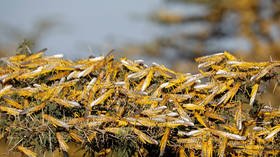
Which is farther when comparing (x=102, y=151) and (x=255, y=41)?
(x=255, y=41)

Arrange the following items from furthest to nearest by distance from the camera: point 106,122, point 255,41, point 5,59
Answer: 1. point 255,41
2. point 5,59
3. point 106,122

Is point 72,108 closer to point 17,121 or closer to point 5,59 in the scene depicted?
point 17,121

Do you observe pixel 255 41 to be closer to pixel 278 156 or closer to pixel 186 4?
pixel 186 4

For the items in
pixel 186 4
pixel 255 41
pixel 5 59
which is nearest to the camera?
pixel 5 59

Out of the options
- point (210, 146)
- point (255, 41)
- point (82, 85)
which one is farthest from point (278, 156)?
point (255, 41)

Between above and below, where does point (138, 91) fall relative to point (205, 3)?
below

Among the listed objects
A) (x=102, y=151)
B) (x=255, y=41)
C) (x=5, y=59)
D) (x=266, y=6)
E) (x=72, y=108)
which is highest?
(x=266, y=6)
